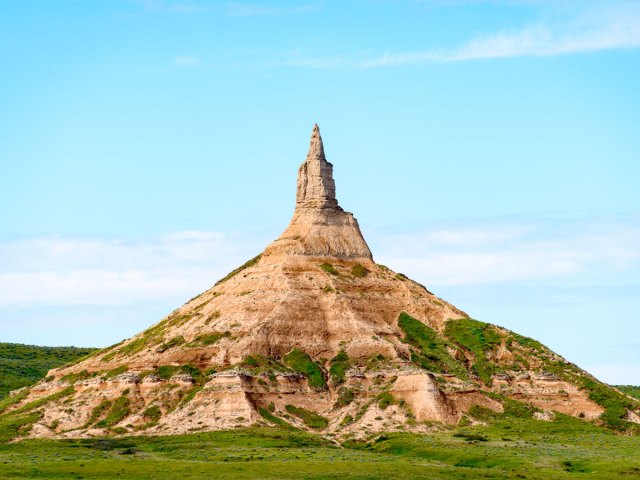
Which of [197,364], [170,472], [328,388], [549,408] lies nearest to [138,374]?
[197,364]

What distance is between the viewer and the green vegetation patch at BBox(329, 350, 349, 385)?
18300 cm

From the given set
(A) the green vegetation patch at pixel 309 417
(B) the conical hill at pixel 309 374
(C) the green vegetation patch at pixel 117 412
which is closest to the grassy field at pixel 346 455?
(A) the green vegetation patch at pixel 309 417

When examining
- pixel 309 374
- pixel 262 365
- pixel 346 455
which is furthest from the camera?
pixel 309 374

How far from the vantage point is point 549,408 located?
185250 millimetres

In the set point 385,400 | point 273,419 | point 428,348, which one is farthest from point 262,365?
point 428,348

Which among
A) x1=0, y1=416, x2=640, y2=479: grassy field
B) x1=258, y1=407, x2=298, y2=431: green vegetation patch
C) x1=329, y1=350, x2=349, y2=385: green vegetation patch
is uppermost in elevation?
x1=329, y1=350, x2=349, y2=385: green vegetation patch

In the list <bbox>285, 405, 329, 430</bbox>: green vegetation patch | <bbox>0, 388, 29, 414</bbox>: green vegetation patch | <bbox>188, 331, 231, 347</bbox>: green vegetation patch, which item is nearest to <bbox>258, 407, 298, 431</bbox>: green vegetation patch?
<bbox>285, 405, 329, 430</bbox>: green vegetation patch

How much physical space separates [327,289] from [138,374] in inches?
1152

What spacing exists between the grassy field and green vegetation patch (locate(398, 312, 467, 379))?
46.3ft

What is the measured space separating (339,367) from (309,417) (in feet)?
34.8

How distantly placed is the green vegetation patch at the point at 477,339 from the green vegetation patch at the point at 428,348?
3.00 meters

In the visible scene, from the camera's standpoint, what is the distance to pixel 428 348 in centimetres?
19162

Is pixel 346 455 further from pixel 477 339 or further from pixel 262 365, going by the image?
pixel 477 339

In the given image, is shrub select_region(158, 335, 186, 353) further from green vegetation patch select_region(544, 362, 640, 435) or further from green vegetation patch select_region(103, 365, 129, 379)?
green vegetation patch select_region(544, 362, 640, 435)
